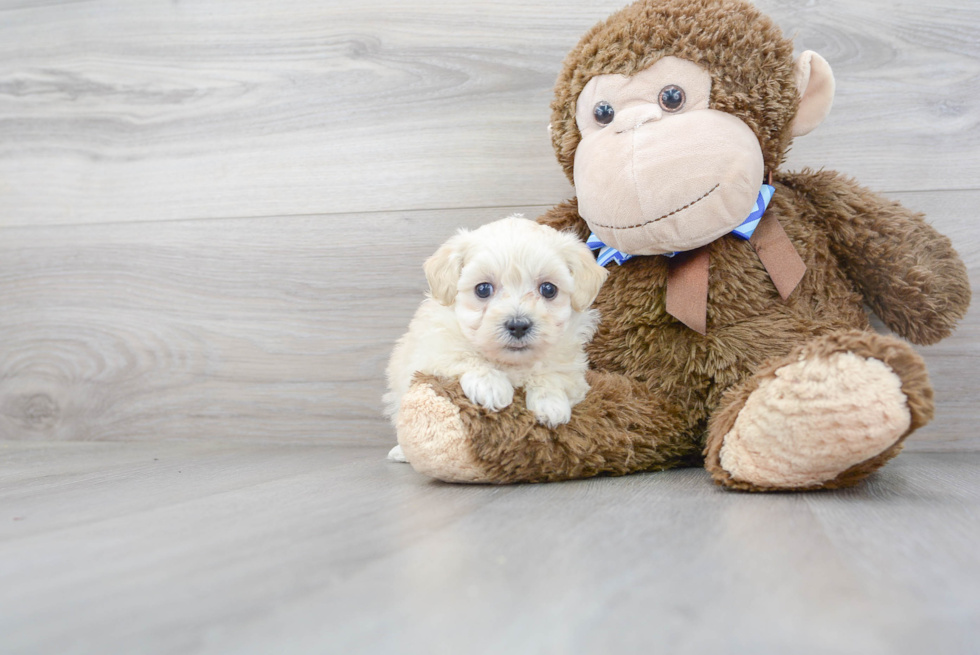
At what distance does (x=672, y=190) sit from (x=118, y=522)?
745mm

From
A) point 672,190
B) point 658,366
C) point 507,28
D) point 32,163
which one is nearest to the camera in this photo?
point 672,190

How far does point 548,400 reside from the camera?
0.90m

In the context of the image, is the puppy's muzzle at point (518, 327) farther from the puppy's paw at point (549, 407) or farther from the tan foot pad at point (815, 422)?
the tan foot pad at point (815, 422)

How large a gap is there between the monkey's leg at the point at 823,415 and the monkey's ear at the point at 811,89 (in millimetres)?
382

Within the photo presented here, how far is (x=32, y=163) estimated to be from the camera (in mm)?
1501

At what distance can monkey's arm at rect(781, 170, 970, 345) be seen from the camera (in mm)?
1010

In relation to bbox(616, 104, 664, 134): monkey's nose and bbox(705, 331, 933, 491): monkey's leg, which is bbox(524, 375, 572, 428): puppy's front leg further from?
bbox(616, 104, 664, 134): monkey's nose

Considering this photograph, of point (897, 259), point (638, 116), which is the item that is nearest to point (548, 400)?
point (638, 116)

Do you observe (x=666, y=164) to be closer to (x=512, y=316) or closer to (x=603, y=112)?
(x=603, y=112)

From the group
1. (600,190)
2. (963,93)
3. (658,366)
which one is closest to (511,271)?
(600,190)

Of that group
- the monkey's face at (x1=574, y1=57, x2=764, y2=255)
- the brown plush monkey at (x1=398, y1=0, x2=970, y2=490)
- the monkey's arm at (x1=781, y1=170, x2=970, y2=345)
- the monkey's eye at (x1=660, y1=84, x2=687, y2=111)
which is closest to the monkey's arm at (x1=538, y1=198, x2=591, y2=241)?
the brown plush monkey at (x1=398, y1=0, x2=970, y2=490)

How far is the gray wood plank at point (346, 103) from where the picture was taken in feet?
4.01

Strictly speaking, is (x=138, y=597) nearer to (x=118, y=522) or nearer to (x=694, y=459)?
(x=118, y=522)

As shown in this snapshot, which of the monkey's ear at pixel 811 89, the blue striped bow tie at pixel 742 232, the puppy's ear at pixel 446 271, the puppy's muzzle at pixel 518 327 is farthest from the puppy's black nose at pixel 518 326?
the monkey's ear at pixel 811 89
